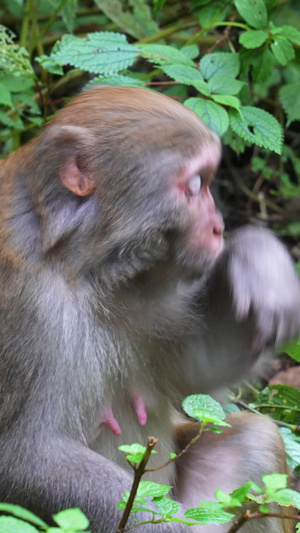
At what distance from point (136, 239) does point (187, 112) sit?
1.92ft

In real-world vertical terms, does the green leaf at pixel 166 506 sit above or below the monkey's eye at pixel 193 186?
below

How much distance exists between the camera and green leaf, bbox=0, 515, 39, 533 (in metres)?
2.11

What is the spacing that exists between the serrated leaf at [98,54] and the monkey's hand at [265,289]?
161cm

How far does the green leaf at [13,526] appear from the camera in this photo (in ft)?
6.91

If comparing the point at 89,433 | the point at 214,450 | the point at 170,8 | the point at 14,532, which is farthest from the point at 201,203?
the point at 170,8

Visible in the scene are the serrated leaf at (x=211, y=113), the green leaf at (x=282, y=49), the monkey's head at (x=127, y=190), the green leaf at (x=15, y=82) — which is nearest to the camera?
the monkey's head at (x=127, y=190)

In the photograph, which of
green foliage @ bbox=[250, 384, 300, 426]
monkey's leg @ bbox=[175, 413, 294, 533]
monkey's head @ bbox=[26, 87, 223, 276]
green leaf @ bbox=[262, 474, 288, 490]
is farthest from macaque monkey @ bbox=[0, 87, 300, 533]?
green foliage @ bbox=[250, 384, 300, 426]

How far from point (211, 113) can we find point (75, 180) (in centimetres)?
143

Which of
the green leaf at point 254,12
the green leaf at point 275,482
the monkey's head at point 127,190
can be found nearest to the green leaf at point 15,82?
the green leaf at point 254,12

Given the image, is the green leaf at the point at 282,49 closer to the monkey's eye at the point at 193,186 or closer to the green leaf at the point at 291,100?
the green leaf at the point at 291,100

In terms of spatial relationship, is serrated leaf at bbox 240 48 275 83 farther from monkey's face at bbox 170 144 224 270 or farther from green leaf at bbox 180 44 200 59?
monkey's face at bbox 170 144 224 270

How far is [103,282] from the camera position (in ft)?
10.6

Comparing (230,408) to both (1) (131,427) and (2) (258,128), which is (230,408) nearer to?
(1) (131,427)

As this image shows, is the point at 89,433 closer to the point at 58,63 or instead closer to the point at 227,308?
the point at 227,308
